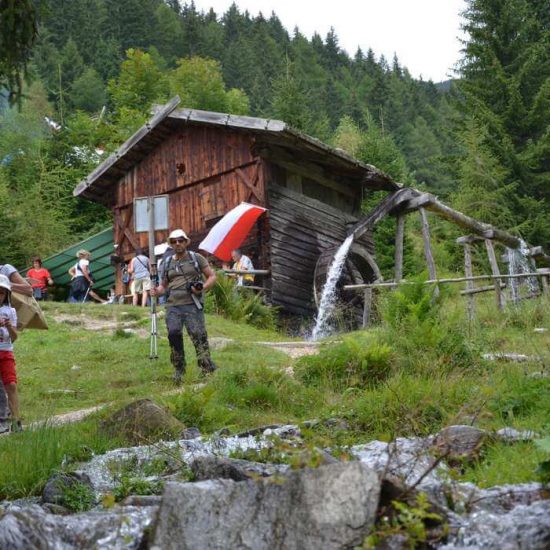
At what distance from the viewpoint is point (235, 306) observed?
1719 cm

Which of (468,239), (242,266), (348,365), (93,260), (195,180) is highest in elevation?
(195,180)

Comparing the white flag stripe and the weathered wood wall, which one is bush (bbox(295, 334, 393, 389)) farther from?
the weathered wood wall

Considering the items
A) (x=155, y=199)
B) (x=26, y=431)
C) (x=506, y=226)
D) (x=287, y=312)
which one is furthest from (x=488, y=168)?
(x=26, y=431)

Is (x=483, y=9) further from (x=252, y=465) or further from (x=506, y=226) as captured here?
(x=252, y=465)

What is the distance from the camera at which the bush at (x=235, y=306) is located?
1712cm

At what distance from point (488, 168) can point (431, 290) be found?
17.7 metres

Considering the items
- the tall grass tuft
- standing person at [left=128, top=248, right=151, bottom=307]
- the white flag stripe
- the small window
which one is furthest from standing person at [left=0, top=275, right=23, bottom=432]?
standing person at [left=128, top=248, right=151, bottom=307]

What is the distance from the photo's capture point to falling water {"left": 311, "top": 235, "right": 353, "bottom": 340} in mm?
18344

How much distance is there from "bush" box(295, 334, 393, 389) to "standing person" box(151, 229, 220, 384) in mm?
1553

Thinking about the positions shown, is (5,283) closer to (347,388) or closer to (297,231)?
(347,388)

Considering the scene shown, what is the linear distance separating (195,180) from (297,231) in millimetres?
2993

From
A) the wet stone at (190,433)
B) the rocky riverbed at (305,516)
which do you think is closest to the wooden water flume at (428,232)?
the wet stone at (190,433)

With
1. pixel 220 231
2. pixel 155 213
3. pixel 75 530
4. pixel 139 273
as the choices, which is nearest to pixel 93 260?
pixel 139 273

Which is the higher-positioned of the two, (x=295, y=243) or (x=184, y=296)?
(x=295, y=243)
